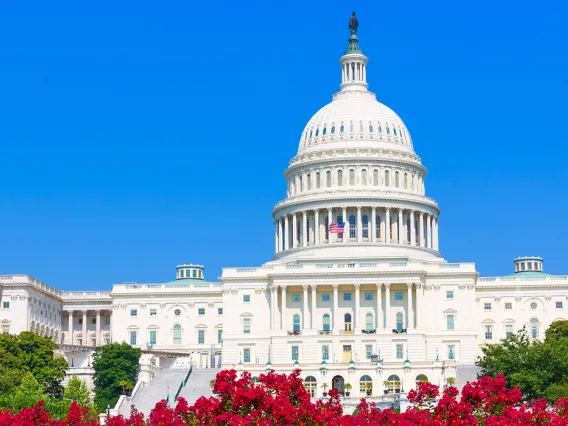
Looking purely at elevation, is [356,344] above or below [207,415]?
above

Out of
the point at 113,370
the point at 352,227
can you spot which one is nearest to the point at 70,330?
the point at 352,227

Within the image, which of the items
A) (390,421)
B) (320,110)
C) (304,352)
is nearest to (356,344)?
(304,352)

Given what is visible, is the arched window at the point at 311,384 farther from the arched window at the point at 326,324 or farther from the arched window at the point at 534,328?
the arched window at the point at 534,328

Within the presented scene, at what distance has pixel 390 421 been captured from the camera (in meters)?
59.0

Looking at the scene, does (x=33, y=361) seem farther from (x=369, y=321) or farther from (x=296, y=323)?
(x=369, y=321)

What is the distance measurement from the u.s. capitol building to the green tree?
38.7ft

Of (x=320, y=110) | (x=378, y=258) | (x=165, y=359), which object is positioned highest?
(x=320, y=110)

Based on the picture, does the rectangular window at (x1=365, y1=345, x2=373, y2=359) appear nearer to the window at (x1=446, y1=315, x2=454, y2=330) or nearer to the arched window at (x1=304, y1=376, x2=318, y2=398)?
the window at (x1=446, y1=315, x2=454, y2=330)

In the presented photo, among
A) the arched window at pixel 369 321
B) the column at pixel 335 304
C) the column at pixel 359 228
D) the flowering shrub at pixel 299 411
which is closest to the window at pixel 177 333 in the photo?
the column at pixel 335 304

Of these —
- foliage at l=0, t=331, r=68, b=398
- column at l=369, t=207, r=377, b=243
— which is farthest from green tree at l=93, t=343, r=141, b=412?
column at l=369, t=207, r=377, b=243

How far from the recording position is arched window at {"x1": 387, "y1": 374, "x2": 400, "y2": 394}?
13175cm

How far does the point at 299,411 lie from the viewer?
56.9m

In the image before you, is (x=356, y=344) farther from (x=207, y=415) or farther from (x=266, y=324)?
(x=207, y=415)

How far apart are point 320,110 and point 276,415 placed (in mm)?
127644
